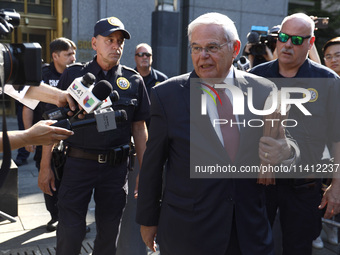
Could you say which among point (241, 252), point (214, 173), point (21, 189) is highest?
point (214, 173)

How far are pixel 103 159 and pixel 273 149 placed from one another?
5.32 ft

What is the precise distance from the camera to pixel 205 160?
2.22 m

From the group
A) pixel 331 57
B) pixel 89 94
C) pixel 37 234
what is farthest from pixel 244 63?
pixel 37 234

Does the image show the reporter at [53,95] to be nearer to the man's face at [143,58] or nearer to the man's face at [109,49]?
the man's face at [109,49]

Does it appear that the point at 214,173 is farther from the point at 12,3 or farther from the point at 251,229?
the point at 12,3

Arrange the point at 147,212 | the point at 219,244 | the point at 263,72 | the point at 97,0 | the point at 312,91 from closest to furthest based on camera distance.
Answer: the point at 219,244 → the point at 147,212 → the point at 312,91 → the point at 263,72 → the point at 97,0

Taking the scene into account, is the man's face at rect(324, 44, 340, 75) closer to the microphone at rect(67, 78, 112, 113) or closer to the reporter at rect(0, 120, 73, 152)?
the microphone at rect(67, 78, 112, 113)

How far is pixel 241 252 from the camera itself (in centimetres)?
221

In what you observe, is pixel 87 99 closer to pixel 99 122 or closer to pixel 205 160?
pixel 99 122

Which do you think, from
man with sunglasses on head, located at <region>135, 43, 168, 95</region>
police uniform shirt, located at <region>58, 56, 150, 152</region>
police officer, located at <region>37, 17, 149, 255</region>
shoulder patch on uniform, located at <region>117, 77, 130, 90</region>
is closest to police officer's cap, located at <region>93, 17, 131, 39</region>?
police officer, located at <region>37, 17, 149, 255</region>

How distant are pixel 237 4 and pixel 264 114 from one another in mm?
12071

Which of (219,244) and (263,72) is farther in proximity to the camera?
(263,72)

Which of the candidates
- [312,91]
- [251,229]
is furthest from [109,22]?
[251,229]

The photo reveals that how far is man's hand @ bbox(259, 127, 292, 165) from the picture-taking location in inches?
86.4
